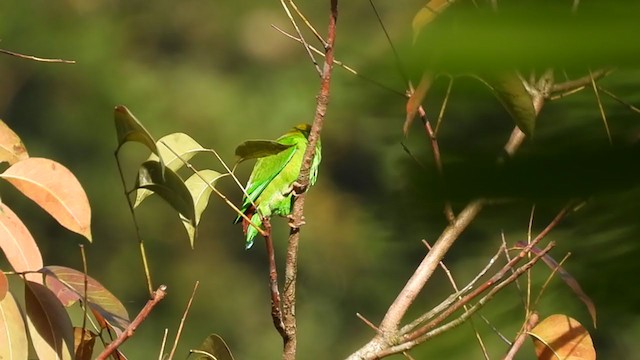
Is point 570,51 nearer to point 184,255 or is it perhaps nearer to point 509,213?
point 509,213

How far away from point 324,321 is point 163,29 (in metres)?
3.16

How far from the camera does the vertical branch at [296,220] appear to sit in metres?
0.95

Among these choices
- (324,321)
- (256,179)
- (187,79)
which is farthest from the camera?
(187,79)

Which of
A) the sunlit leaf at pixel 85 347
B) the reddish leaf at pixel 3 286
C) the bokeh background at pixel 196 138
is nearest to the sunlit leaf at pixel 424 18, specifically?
the reddish leaf at pixel 3 286

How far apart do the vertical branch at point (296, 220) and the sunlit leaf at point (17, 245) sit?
0.26 metres

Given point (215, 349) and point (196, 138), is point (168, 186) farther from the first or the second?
point (196, 138)

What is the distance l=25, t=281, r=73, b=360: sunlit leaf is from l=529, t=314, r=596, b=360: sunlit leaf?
48cm

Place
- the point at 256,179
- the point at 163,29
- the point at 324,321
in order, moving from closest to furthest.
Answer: the point at 256,179 < the point at 324,321 < the point at 163,29

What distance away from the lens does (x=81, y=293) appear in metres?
1.09

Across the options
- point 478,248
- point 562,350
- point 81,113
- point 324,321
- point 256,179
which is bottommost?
point 324,321

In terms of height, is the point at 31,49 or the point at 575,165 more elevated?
the point at 575,165

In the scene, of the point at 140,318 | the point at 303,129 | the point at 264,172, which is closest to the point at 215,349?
the point at 140,318

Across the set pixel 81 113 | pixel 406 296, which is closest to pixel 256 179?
pixel 406 296

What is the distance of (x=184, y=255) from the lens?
8.02 m
